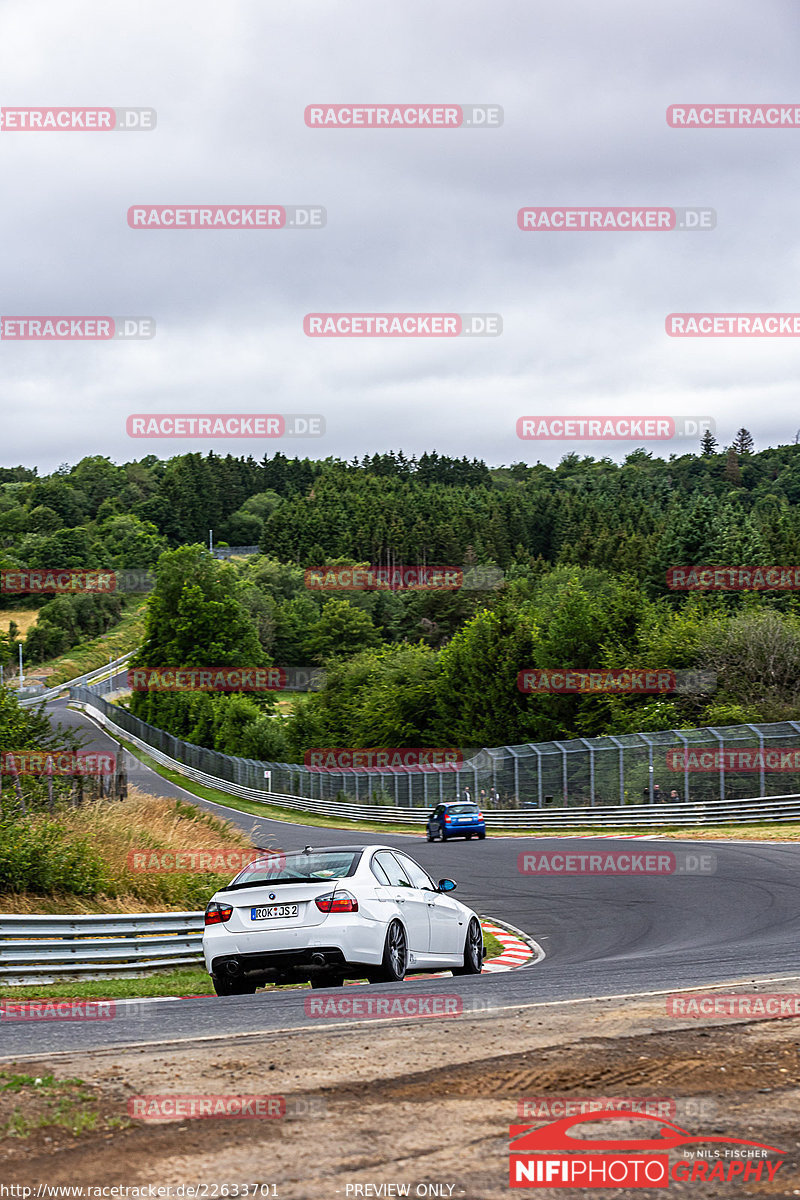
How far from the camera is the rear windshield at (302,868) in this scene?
11070mm

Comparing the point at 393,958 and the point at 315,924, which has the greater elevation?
the point at 315,924

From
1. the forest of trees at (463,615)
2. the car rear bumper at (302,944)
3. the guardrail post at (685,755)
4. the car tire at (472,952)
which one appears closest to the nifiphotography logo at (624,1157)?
the car rear bumper at (302,944)

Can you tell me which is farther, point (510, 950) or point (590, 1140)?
point (510, 950)

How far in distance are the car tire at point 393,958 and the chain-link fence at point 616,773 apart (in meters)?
21.8

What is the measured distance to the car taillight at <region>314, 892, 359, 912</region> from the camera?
35.1ft

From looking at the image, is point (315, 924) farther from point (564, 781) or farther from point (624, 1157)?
point (564, 781)

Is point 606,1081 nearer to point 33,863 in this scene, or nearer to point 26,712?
point 33,863

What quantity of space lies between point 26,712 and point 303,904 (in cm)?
1479

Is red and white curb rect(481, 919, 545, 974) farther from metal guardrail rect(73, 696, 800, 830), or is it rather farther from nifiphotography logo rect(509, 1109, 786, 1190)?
metal guardrail rect(73, 696, 800, 830)

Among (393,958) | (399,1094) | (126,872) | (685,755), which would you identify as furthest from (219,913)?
(685,755)

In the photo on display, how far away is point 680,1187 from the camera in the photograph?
4.66 meters

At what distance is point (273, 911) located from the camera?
1090 cm

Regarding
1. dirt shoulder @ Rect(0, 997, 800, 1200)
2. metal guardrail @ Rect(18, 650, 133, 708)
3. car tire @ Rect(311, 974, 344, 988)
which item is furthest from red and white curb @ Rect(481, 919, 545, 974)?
metal guardrail @ Rect(18, 650, 133, 708)

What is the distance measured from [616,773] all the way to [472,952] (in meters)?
24.3
